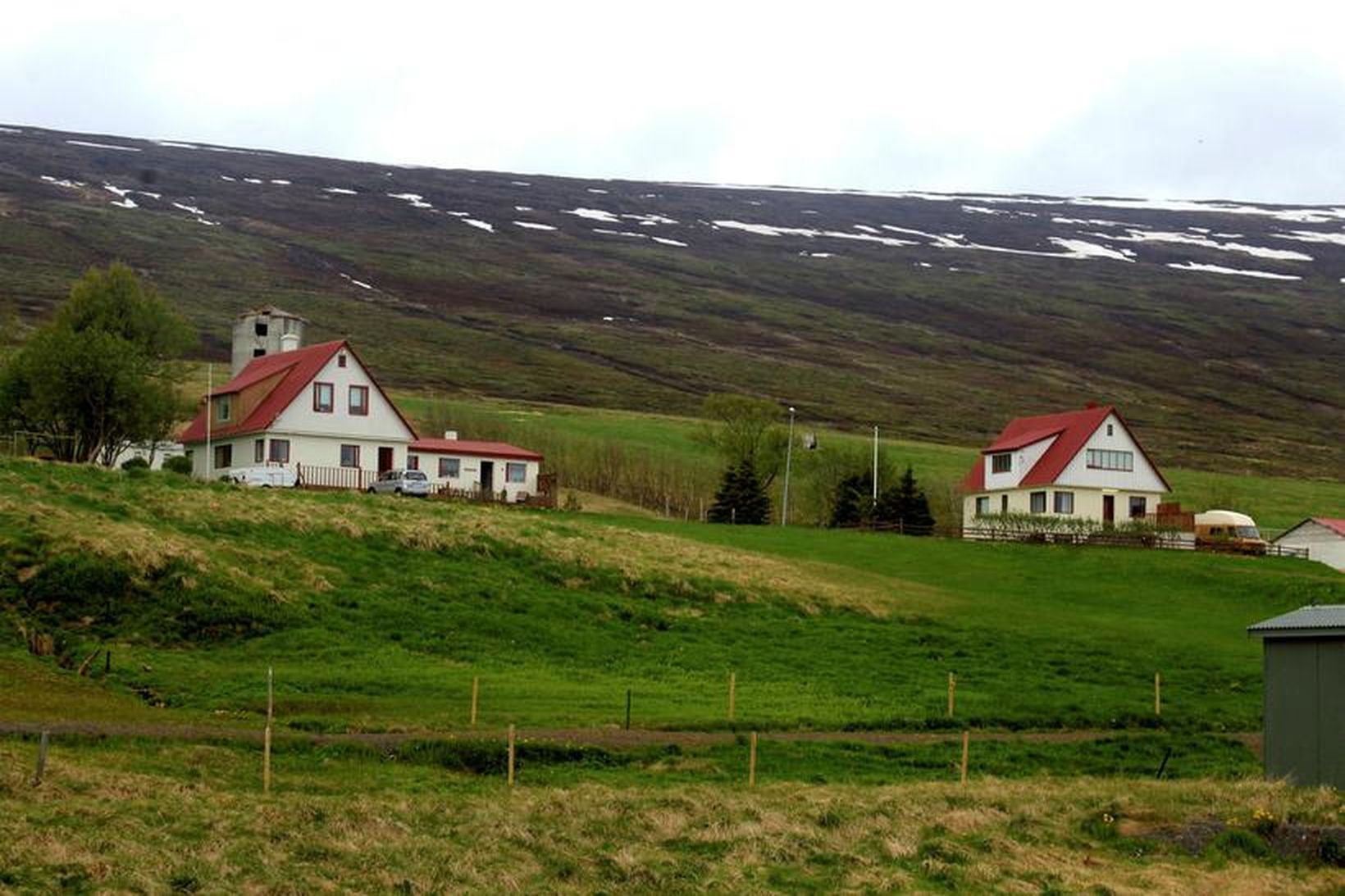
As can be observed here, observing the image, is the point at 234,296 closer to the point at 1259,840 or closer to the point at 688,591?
the point at 688,591

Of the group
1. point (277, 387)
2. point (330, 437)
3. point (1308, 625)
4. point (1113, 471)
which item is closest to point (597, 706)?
point (1308, 625)

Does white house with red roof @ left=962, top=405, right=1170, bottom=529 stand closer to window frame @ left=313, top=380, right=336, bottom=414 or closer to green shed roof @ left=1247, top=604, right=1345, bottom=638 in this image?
window frame @ left=313, top=380, right=336, bottom=414

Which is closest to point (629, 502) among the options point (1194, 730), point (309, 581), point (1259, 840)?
point (309, 581)

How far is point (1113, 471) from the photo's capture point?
89.0 metres

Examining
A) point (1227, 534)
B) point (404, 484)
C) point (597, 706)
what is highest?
point (404, 484)

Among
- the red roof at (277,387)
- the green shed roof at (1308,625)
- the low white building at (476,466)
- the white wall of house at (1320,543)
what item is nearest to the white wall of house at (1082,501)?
the white wall of house at (1320,543)

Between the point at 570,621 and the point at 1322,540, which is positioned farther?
the point at 1322,540

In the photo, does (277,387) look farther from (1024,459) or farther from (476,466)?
(1024,459)

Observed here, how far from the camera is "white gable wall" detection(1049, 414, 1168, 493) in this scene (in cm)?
8819

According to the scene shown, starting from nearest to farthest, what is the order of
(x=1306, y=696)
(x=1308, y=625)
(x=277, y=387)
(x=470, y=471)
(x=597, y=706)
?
(x=1308, y=625), (x=1306, y=696), (x=597, y=706), (x=277, y=387), (x=470, y=471)

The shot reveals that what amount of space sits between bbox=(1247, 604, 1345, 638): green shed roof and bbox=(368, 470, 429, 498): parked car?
48085 millimetres

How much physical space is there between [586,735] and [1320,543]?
59.0 m

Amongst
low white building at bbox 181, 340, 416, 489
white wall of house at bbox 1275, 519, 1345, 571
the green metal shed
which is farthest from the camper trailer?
the green metal shed

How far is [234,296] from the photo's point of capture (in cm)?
18612
